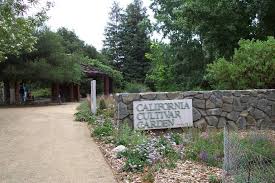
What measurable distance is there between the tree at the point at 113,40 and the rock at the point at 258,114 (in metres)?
36.5

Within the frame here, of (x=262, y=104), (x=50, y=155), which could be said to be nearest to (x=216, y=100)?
(x=262, y=104)

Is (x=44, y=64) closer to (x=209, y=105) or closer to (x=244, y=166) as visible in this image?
(x=209, y=105)

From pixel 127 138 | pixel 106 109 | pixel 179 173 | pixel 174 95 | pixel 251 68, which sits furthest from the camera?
pixel 106 109

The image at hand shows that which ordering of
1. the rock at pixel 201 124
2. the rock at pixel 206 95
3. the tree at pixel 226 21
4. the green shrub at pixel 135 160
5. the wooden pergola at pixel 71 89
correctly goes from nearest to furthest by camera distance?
the green shrub at pixel 135 160
the rock at pixel 201 124
the rock at pixel 206 95
the tree at pixel 226 21
the wooden pergola at pixel 71 89

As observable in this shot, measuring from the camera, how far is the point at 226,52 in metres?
18.2

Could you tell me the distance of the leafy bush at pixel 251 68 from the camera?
12500 mm

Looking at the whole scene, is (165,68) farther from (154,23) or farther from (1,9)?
(1,9)

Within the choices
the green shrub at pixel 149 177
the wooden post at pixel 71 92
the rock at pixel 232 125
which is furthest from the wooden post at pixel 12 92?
the green shrub at pixel 149 177

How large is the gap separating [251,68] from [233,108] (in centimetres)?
154

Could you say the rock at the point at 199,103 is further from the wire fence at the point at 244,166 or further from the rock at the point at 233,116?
the wire fence at the point at 244,166

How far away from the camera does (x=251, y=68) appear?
12.6 m

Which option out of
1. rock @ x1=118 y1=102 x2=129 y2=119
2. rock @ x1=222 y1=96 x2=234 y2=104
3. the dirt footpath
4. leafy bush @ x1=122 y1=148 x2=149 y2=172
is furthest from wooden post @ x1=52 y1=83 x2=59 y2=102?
leafy bush @ x1=122 y1=148 x2=149 y2=172

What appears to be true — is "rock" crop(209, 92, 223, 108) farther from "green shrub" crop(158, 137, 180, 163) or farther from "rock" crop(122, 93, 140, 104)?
"green shrub" crop(158, 137, 180, 163)

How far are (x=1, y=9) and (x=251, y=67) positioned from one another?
7.74m
